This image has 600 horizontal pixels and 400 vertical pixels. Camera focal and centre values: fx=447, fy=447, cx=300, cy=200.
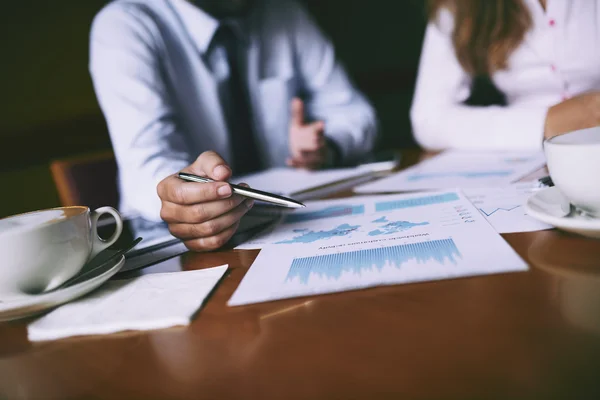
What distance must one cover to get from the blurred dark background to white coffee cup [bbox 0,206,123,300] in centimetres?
158

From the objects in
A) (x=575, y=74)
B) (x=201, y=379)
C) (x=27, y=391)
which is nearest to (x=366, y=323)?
(x=201, y=379)

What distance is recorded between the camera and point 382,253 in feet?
1.30

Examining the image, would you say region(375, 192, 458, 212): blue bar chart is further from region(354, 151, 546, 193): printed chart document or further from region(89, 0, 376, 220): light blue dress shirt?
region(89, 0, 376, 220): light blue dress shirt

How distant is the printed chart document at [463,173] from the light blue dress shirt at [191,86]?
1.09 ft

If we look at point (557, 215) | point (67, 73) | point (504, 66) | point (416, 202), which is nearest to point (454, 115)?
point (504, 66)

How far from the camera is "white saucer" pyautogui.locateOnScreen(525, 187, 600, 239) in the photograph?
0.34 meters

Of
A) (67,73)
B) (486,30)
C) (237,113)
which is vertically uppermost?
(67,73)

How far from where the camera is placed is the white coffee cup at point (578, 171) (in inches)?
13.4

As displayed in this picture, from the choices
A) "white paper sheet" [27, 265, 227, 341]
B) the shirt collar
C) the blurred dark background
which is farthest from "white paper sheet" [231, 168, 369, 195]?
the blurred dark background

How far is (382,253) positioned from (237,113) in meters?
0.95

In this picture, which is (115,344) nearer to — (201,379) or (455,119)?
(201,379)

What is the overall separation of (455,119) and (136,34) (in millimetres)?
741

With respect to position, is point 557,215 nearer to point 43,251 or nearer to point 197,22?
point 43,251

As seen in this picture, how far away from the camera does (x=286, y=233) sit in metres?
0.52
